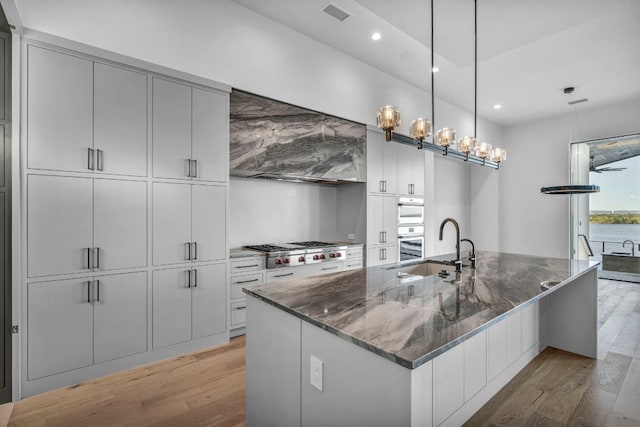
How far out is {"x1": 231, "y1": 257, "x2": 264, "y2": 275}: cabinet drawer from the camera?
3230 mm

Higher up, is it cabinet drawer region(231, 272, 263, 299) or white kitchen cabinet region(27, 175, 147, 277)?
white kitchen cabinet region(27, 175, 147, 277)

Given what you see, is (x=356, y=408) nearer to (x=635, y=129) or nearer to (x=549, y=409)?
(x=549, y=409)

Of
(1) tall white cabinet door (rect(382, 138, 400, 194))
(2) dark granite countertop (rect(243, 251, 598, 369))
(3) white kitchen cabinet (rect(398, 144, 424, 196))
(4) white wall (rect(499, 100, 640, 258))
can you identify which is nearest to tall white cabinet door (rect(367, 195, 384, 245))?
(1) tall white cabinet door (rect(382, 138, 400, 194))

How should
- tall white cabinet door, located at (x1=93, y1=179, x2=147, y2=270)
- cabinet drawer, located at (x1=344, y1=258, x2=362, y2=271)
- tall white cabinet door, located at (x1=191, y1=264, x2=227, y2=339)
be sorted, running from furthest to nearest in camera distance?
cabinet drawer, located at (x1=344, y1=258, x2=362, y2=271)
tall white cabinet door, located at (x1=191, y1=264, x2=227, y2=339)
tall white cabinet door, located at (x1=93, y1=179, x2=147, y2=270)

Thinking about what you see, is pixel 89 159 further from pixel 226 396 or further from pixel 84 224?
pixel 226 396

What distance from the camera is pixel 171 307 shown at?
2811 millimetres

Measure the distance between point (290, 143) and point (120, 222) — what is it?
1865mm

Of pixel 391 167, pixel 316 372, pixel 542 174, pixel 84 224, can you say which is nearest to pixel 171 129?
pixel 84 224

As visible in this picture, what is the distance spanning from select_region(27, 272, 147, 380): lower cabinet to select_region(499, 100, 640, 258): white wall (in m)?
7.18

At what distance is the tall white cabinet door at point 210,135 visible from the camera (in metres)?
2.96

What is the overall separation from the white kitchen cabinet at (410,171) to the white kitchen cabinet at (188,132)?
2754mm

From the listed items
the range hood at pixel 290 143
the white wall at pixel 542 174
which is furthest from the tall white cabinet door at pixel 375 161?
Answer: the white wall at pixel 542 174

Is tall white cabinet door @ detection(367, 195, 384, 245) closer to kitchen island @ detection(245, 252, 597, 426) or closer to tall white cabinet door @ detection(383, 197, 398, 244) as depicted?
tall white cabinet door @ detection(383, 197, 398, 244)

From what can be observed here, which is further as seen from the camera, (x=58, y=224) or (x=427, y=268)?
(x=427, y=268)
